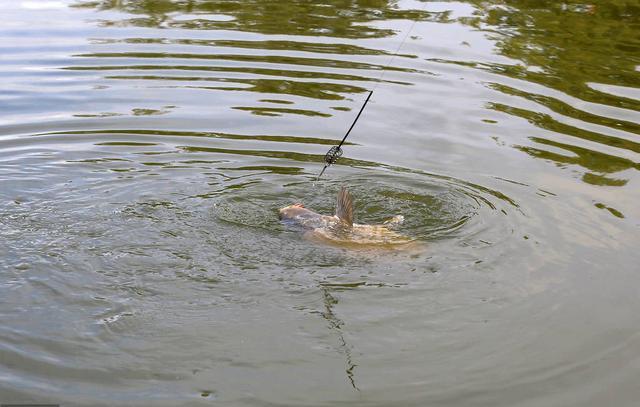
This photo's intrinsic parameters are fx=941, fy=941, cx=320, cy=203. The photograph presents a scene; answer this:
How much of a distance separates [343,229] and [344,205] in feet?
0.57

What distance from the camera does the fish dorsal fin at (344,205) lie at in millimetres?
6508

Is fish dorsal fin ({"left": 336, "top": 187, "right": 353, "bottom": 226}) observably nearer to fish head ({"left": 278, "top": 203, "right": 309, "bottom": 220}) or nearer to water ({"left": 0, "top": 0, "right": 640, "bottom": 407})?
water ({"left": 0, "top": 0, "right": 640, "bottom": 407})

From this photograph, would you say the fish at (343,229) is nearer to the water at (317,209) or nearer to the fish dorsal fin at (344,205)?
the fish dorsal fin at (344,205)

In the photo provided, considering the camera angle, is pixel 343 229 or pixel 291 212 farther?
pixel 291 212

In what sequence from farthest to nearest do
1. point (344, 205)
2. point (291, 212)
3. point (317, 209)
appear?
1. point (317, 209)
2. point (291, 212)
3. point (344, 205)

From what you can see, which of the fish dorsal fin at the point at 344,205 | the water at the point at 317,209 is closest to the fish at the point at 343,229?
the fish dorsal fin at the point at 344,205

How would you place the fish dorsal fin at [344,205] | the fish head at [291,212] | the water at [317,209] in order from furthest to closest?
the fish head at [291,212]
the fish dorsal fin at [344,205]
the water at [317,209]

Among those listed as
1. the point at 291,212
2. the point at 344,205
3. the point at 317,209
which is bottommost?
the point at 317,209

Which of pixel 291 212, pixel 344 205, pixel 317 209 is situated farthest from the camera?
pixel 317 209

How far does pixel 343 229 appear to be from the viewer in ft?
21.5

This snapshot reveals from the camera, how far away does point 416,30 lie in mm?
12648

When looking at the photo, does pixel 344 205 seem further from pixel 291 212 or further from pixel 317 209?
pixel 317 209

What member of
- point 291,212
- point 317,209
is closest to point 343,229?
point 291,212

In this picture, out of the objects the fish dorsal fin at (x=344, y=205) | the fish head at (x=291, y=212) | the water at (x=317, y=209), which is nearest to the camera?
the water at (x=317, y=209)
